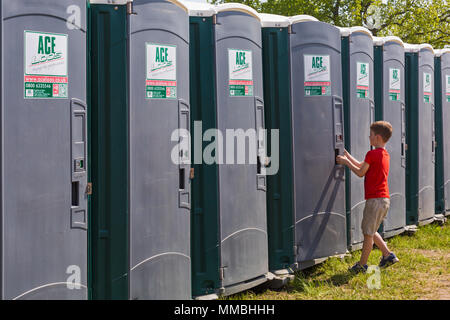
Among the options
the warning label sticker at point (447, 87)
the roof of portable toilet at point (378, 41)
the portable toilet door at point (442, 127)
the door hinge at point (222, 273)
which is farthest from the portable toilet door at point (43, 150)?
the warning label sticker at point (447, 87)

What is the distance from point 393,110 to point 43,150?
543cm

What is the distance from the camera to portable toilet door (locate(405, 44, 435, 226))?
8273 mm

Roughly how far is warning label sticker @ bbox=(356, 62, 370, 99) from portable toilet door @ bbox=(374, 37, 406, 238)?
0.61 metres

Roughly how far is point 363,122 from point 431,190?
2524mm

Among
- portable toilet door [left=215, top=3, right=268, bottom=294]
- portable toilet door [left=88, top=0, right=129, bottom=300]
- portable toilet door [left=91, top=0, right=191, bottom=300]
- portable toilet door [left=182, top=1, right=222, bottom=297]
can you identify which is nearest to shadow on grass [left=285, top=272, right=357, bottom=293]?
portable toilet door [left=215, top=3, right=268, bottom=294]

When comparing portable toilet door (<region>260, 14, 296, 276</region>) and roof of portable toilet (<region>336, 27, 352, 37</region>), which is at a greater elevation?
roof of portable toilet (<region>336, 27, 352, 37</region>)

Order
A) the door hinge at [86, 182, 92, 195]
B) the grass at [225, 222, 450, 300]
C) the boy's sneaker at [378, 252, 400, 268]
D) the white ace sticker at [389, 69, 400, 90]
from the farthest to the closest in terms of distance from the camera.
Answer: the white ace sticker at [389, 69, 400, 90]
the boy's sneaker at [378, 252, 400, 268]
the grass at [225, 222, 450, 300]
the door hinge at [86, 182, 92, 195]

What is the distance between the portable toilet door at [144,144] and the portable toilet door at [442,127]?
587cm

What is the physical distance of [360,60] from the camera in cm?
688

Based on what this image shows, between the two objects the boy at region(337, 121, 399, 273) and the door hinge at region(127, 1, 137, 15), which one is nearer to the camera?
the door hinge at region(127, 1, 137, 15)

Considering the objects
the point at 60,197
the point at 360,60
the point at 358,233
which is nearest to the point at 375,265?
the point at 358,233

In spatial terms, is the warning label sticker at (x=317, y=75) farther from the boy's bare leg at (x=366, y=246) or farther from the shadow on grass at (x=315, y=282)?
the shadow on grass at (x=315, y=282)

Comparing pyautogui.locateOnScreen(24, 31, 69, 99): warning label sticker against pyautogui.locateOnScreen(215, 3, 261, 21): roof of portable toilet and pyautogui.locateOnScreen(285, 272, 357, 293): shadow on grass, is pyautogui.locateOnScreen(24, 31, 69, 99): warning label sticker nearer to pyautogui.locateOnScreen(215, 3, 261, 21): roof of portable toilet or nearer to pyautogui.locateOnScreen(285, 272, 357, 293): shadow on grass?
pyautogui.locateOnScreen(215, 3, 261, 21): roof of portable toilet

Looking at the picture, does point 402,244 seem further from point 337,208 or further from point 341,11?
point 341,11
